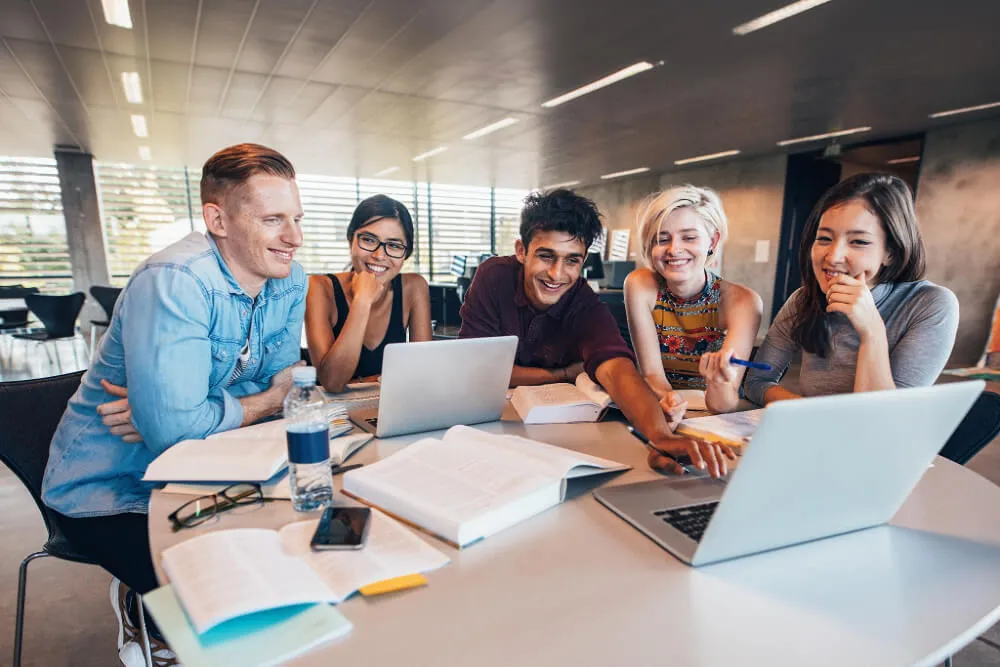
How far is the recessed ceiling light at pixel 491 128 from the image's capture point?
622 centimetres

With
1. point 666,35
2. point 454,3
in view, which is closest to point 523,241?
point 454,3

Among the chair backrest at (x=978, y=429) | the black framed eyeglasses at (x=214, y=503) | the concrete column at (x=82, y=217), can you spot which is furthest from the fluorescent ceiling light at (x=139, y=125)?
the chair backrest at (x=978, y=429)

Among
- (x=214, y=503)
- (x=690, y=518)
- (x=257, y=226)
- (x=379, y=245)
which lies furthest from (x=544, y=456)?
(x=379, y=245)

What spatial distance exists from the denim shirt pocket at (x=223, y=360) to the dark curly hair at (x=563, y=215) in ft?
3.33

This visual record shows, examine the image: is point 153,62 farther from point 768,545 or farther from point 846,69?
point 846,69

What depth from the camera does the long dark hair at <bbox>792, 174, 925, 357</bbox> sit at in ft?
4.62

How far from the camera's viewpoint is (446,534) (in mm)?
775

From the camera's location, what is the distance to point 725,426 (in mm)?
1266

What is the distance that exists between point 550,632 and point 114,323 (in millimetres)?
1267

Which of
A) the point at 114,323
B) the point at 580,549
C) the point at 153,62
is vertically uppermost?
the point at 153,62

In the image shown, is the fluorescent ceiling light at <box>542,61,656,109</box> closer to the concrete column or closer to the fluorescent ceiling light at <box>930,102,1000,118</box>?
the fluorescent ceiling light at <box>930,102,1000,118</box>

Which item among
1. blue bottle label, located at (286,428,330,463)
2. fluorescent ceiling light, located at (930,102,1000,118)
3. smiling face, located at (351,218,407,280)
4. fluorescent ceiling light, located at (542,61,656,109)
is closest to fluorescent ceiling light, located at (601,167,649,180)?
fluorescent ceiling light, located at (930,102,1000,118)

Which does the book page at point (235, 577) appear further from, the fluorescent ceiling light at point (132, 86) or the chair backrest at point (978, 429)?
the fluorescent ceiling light at point (132, 86)

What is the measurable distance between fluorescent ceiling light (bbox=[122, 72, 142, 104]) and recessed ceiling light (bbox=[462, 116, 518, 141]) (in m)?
3.58
